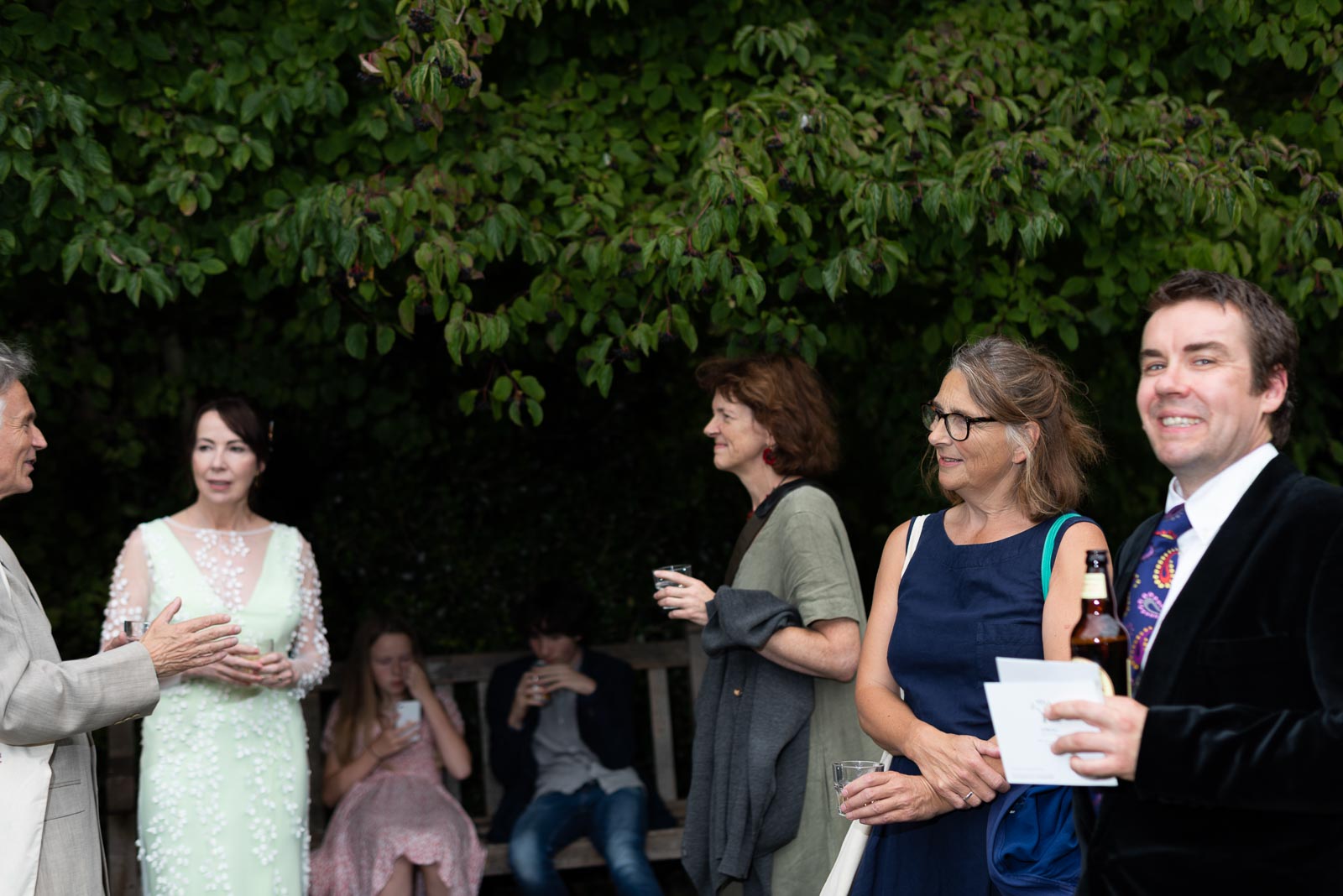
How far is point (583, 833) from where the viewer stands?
4.91m

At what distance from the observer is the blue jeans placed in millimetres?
4691

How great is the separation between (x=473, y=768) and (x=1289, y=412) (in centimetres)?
472

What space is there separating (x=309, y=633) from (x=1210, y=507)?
3.01m

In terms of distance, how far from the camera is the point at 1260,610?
184cm

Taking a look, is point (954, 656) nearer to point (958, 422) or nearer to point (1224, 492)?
point (958, 422)

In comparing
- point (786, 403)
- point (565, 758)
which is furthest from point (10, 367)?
point (565, 758)

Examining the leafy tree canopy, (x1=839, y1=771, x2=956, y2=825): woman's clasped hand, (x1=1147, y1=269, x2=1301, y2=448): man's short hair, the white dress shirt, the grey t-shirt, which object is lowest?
the grey t-shirt

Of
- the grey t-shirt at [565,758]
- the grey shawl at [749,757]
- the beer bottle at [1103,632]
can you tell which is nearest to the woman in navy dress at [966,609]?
the beer bottle at [1103,632]

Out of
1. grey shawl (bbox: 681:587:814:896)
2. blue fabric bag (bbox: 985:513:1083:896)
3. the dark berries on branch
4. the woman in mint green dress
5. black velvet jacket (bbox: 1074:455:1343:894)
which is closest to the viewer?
black velvet jacket (bbox: 1074:455:1343:894)

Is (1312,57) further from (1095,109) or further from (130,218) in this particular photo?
(130,218)

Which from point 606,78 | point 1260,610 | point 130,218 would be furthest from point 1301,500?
point 130,218

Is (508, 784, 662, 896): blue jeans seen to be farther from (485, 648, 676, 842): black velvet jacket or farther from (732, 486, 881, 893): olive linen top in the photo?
(732, 486, 881, 893): olive linen top

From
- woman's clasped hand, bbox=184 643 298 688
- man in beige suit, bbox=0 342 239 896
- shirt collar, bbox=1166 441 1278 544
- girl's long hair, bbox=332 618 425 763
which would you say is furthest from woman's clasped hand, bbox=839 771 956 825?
girl's long hair, bbox=332 618 425 763

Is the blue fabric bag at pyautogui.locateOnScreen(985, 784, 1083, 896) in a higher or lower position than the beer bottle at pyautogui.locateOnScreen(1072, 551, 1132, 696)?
lower
